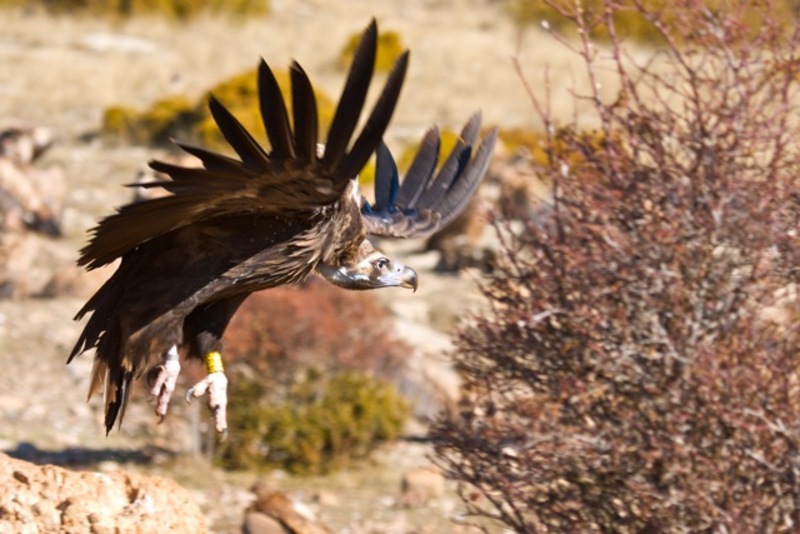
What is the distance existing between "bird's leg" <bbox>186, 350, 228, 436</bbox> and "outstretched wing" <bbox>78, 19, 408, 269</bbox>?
617 millimetres

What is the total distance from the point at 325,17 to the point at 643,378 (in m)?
28.3

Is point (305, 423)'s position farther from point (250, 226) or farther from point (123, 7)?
point (123, 7)

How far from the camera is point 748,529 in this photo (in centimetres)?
539

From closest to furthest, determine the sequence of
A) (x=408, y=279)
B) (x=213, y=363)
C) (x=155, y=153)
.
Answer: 1. (x=213, y=363)
2. (x=408, y=279)
3. (x=155, y=153)

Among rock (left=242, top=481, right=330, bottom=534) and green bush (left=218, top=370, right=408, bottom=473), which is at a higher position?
green bush (left=218, top=370, right=408, bottom=473)

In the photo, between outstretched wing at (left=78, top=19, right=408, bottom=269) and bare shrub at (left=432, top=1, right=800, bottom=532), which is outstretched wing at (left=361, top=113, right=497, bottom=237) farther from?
outstretched wing at (left=78, top=19, right=408, bottom=269)

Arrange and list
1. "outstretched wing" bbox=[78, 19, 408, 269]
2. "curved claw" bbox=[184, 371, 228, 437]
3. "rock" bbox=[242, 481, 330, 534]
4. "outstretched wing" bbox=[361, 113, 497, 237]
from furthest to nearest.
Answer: "rock" bbox=[242, 481, 330, 534] < "outstretched wing" bbox=[361, 113, 497, 237] < "curved claw" bbox=[184, 371, 228, 437] < "outstretched wing" bbox=[78, 19, 408, 269]

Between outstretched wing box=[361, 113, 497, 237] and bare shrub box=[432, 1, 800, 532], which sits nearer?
bare shrub box=[432, 1, 800, 532]

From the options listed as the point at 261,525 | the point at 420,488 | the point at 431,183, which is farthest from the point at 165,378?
the point at 420,488

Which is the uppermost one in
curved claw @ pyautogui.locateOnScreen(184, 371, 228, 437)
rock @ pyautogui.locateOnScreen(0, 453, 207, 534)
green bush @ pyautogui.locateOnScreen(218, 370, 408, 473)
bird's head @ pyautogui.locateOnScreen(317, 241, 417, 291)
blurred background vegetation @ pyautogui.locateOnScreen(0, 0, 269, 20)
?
blurred background vegetation @ pyautogui.locateOnScreen(0, 0, 269, 20)

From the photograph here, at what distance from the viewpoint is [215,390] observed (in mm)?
5500

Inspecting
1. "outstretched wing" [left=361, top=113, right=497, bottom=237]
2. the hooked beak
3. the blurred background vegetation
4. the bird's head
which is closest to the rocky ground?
the blurred background vegetation

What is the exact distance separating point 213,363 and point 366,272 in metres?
0.67

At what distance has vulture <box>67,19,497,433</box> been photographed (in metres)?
4.28
